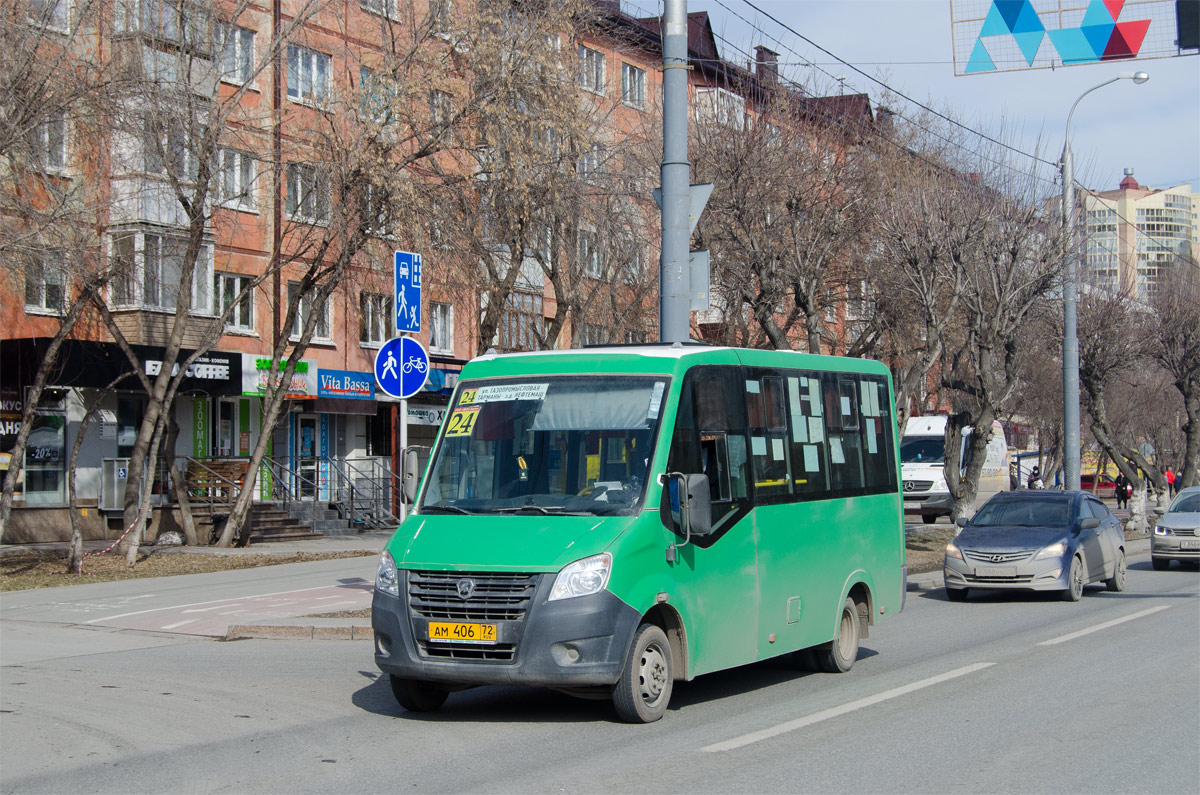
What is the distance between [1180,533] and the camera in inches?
946

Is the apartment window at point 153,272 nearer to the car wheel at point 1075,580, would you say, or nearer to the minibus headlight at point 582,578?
the minibus headlight at point 582,578

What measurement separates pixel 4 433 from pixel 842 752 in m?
22.2

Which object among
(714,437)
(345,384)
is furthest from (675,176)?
(345,384)

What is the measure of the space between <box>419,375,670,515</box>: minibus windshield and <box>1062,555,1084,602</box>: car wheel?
34.8 ft

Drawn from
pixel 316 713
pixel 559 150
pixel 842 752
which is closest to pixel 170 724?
pixel 316 713

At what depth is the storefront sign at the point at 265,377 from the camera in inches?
1166

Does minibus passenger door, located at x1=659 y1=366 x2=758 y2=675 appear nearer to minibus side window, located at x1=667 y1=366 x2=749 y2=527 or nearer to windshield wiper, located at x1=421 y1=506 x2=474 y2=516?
minibus side window, located at x1=667 y1=366 x2=749 y2=527

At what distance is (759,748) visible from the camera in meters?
7.66

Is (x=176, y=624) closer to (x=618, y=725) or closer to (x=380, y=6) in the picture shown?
(x=618, y=725)

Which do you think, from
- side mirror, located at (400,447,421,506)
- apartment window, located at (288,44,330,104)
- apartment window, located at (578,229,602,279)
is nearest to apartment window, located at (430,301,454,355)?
apartment window, located at (288,44,330,104)

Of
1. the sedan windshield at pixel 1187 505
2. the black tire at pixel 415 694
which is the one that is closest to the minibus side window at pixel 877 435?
the black tire at pixel 415 694

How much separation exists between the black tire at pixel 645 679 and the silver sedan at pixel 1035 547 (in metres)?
9.93

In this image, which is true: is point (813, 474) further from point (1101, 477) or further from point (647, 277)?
point (1101, 477)

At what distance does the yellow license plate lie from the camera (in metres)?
8.02
